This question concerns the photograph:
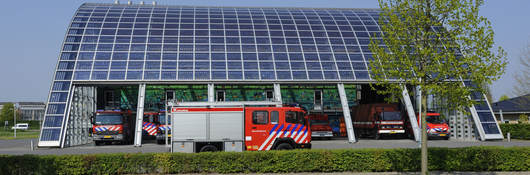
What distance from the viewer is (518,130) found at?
142 feet

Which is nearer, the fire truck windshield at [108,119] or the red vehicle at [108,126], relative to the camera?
the red vehicle at [108,126]

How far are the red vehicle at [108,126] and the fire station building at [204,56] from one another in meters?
1.90

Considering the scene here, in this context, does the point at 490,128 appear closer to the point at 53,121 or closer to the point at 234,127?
the point at 234,127

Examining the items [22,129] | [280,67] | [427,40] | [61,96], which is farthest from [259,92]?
[22,129]

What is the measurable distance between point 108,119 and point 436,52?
27.3 metres

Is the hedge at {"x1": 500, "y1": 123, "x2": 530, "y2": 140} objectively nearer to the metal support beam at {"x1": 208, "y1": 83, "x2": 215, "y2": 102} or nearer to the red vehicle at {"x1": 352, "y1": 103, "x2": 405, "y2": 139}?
the red vehicle at {"x1": 352, "y1": 103, "x2": 405, "y2": 139}

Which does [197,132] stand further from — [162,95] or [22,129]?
[22,129]

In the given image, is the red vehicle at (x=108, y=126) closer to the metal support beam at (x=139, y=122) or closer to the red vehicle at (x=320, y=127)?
the metal support beam at (x=139, y=122)

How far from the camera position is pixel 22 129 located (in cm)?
9781

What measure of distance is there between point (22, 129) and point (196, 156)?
91475 millimetres

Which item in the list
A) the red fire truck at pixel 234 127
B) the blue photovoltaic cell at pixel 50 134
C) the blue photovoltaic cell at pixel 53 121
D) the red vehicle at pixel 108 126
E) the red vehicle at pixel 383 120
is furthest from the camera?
the red vehicle at pixel 383 120

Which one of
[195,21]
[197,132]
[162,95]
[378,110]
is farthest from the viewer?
[162,95]

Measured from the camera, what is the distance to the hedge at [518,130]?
4225 centimetres

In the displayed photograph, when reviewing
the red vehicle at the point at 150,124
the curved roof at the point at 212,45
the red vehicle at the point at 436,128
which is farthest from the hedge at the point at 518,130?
the red vehicle at the point at 150,124
